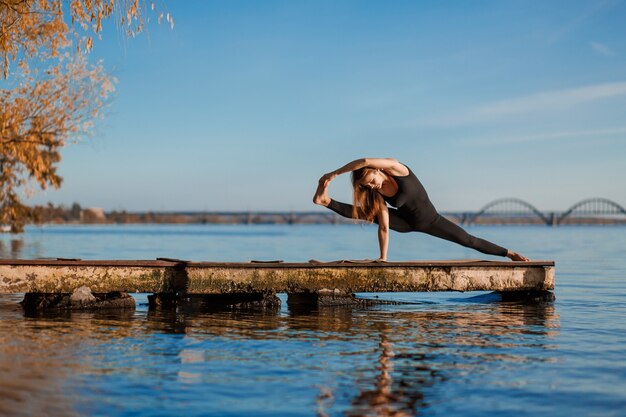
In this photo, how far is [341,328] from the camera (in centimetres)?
1030

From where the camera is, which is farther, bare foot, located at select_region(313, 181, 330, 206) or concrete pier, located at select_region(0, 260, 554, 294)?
concrete pier, located at select_region(0, 260, 554, 294)

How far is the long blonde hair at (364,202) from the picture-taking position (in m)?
11.2

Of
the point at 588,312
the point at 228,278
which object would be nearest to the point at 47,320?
the point at 228,278

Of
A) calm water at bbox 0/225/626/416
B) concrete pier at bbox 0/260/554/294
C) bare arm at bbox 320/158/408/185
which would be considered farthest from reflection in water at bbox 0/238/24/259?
bare arm at bbox 320/158/408/185

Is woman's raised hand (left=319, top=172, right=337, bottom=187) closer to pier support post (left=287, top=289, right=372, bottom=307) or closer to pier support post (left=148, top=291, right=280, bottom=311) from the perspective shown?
pier support post (left=287, top=289, right=372, bottom=307)

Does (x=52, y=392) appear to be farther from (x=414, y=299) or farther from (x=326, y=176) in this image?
(x=414, y=299)

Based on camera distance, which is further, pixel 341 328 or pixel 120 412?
pixel 341 328

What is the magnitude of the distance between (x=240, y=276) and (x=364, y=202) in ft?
7.69

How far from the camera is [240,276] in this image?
463 inches

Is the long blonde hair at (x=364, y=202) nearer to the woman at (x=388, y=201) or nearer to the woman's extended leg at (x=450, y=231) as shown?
the woman at (x=388, y=201)

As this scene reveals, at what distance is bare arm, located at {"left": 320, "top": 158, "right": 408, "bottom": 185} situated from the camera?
35.0 ft

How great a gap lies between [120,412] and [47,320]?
18.0ft

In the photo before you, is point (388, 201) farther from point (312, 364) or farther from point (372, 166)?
point (312, 364)

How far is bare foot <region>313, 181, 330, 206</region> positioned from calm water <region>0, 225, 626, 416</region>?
1832 mm
